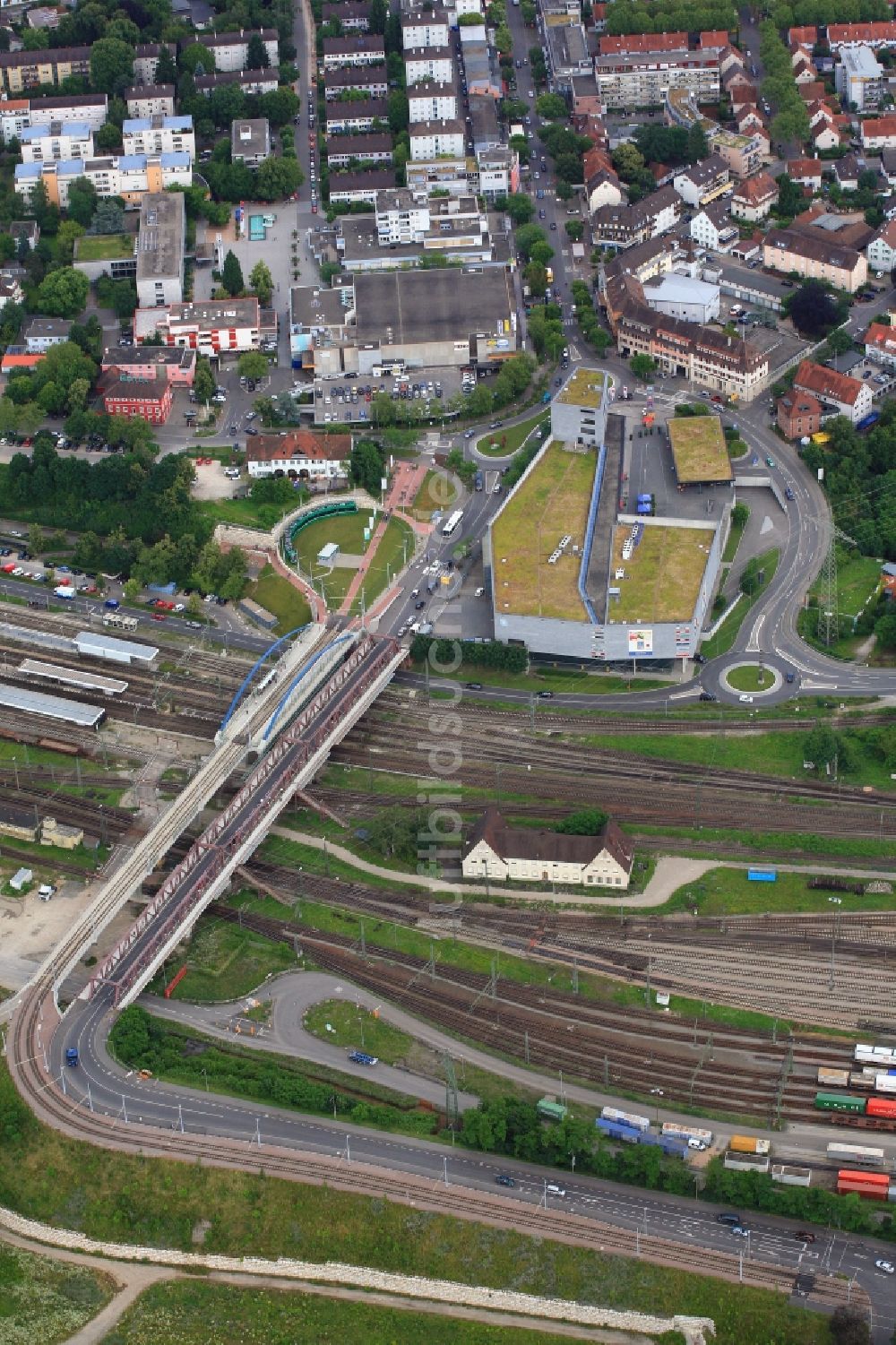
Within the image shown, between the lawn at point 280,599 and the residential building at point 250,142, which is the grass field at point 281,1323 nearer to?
the lawn at point 280,599

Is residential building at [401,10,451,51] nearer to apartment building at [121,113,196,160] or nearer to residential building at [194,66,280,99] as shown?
residential building at [194,66,280,99]

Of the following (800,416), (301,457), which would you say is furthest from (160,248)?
(800,416)

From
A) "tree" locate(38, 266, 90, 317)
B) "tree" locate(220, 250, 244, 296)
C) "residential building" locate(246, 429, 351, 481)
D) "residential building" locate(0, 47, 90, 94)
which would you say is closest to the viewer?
"residential building" locate(246, 429, 351, 481)

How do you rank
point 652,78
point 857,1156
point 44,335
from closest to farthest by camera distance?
point 857,1156, point 44,335, point 652,78

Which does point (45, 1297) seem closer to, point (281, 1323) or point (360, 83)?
point (281, 1323)

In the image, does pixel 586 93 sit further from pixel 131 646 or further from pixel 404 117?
pixel 131 646

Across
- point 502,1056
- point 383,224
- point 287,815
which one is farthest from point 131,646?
point 383,224

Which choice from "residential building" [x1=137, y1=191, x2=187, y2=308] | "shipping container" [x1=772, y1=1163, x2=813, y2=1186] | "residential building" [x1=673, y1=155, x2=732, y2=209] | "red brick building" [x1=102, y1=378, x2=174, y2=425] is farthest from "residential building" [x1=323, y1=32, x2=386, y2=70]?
"shipping container" [x1=772, y1=1163, x2=813, y2=1186]
